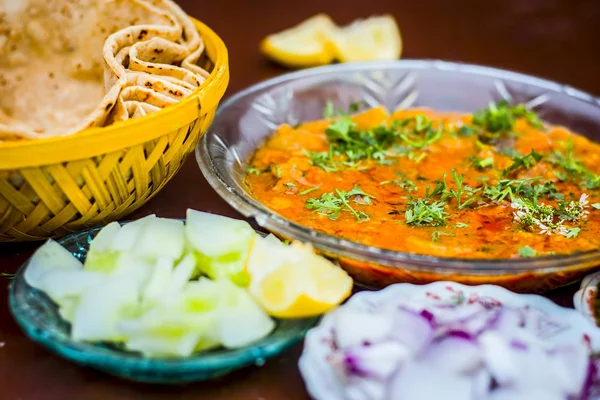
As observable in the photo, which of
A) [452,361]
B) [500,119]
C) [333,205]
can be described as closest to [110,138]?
[333,205]

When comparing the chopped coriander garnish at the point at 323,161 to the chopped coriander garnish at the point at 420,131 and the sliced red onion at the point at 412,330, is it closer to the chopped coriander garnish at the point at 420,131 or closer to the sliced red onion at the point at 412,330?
the chopped coriander garnish at the point at 420,131

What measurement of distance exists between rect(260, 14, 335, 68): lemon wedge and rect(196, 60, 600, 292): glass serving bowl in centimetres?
44

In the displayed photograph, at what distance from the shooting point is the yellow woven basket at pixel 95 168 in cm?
140

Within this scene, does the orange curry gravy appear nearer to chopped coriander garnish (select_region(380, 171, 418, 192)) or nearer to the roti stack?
chopped coriander garnish (select_region(380, 171, 418, 192))

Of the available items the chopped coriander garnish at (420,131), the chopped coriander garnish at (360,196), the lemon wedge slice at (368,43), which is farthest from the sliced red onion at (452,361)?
the lemon wedge slice at (368,43)

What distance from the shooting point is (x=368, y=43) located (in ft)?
9.86

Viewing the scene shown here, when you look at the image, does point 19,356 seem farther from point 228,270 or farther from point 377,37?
point 377,37

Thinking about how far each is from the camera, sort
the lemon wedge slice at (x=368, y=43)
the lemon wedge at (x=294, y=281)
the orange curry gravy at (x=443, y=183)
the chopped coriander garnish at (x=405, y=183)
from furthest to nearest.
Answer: the lemon wedge slice at (x=368, y=43), the chopped coriander garnish at (x=405, y=183), the orange curry gravy at (x=443, y=183), the lemon wedge at (x=294, y=281)

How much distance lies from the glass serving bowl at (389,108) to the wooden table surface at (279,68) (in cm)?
18

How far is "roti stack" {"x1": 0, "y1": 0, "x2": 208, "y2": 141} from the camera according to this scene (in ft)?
5.90

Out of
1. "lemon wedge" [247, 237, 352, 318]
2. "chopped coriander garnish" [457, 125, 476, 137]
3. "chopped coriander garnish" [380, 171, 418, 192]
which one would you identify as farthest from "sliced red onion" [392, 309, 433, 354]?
"chopped coriander garnish" [457, 125, 476, 137]

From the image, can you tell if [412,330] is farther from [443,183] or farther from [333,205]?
[443,183]

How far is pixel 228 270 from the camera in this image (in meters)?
1.41

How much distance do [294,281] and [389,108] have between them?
142 centimetres
